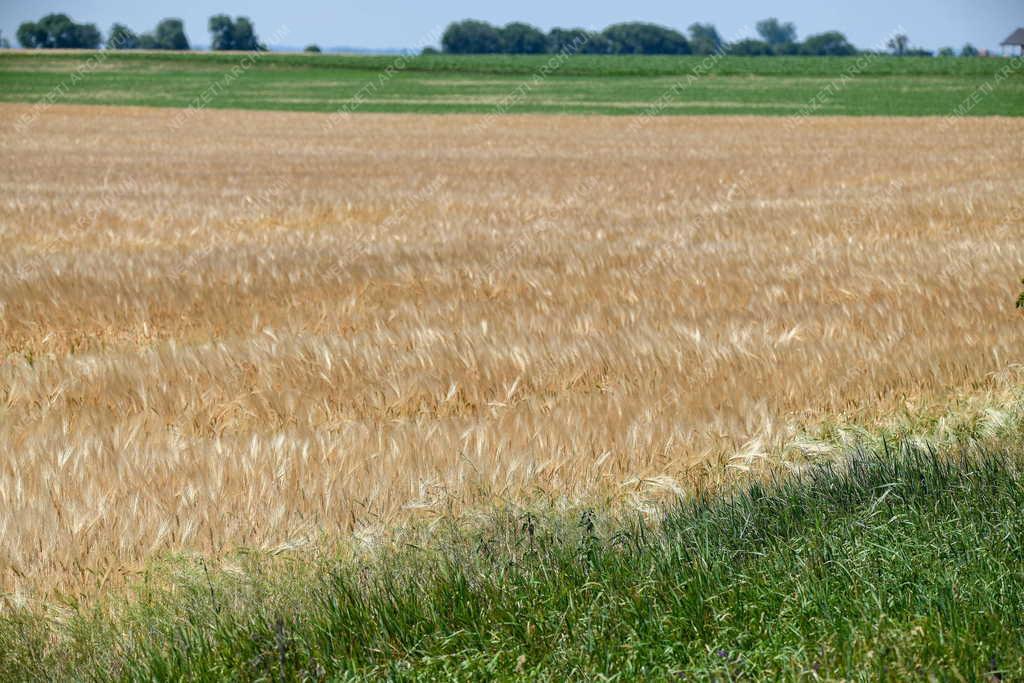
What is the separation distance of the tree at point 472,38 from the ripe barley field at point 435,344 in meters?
152

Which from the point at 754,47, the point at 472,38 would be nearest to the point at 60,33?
the point at 472,38

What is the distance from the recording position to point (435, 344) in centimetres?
719

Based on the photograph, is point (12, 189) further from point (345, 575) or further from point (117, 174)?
point (345, 575)

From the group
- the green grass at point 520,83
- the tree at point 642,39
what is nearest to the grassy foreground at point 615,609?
the green grass at point 520,83

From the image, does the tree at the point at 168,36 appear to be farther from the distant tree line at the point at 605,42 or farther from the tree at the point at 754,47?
the tree at the point at 754,47

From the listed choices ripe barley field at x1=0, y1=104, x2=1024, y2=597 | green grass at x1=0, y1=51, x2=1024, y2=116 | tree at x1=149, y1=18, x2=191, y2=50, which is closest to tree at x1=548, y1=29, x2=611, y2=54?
green grass at x1=0, y1=51, x2=1024, y2=116

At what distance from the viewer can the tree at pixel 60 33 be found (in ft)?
572

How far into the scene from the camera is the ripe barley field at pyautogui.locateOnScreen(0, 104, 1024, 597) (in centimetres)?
439

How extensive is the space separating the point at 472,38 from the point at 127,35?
54.3 metres

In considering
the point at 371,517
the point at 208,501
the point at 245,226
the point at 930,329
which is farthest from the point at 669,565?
the point at 245,226

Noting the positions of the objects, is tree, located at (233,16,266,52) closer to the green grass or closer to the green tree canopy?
the green tree canopy

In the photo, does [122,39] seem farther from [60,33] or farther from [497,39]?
[497,39]

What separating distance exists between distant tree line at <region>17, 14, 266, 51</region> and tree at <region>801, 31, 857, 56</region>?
8391cm

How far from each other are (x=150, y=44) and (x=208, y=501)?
7680 inches
